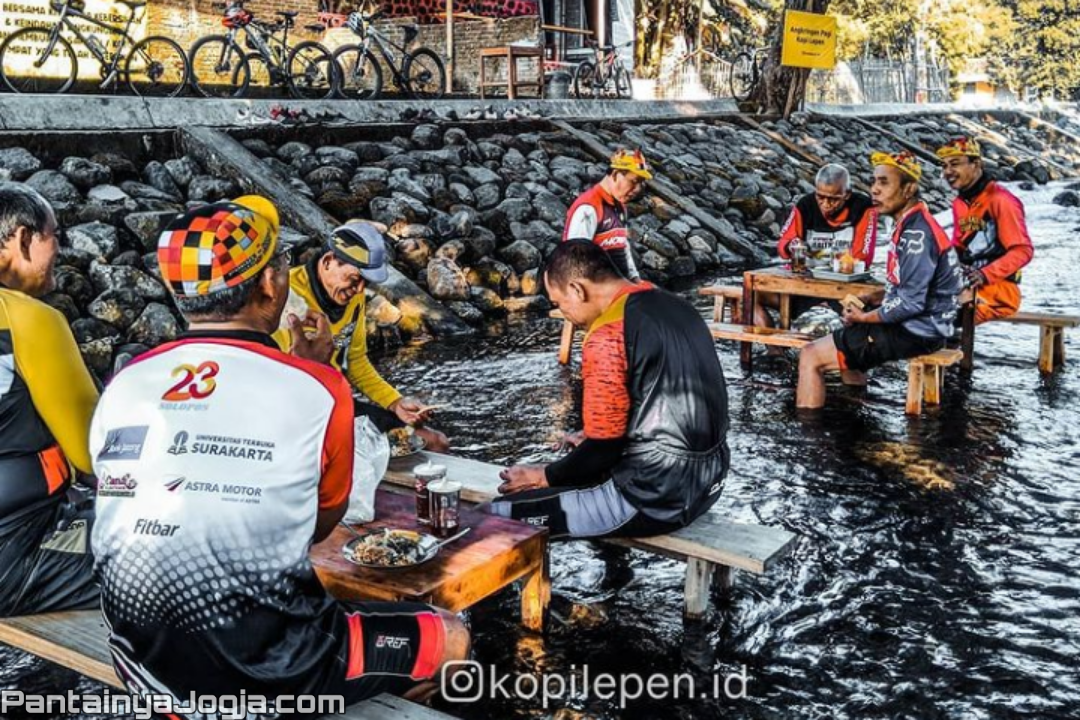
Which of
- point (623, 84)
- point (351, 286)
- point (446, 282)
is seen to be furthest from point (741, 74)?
point (351, 286)

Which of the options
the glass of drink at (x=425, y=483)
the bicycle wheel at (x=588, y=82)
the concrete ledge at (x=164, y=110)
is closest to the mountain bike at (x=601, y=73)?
the bicycle wheel at (x=588, y=82)

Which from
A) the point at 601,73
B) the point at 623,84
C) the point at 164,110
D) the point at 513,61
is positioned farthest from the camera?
the point at 623,84

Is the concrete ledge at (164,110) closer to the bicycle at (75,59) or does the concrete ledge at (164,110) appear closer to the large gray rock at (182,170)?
the large gray rock at (182,170)

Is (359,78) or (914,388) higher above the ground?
(359,78)

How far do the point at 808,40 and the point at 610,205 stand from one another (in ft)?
47.1

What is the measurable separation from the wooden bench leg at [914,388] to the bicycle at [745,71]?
17.7m

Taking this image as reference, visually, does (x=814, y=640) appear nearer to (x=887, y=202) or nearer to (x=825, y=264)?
(x=887, y=202)

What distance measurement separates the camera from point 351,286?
15.2ft

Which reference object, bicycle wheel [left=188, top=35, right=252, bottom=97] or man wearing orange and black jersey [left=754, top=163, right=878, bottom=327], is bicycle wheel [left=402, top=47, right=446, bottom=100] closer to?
bicycle wheel [left=188, top=35, right=252, bottom=97]

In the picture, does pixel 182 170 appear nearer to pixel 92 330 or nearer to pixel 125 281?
pixel 125 281

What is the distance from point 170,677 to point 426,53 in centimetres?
1662

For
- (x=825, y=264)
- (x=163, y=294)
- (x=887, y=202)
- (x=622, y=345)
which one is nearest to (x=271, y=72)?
(x=163, y=294)

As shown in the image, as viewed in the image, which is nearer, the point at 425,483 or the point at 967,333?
the point at 425,483

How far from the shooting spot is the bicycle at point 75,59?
1245 cm
